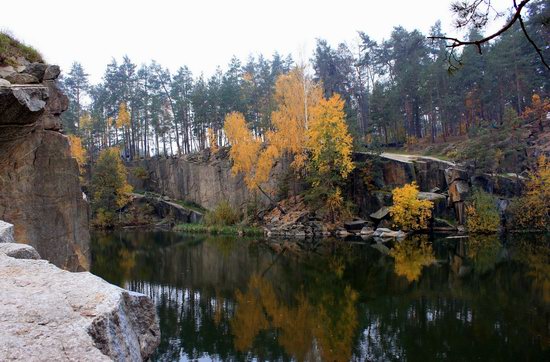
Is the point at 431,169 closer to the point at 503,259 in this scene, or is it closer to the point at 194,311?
the point at 503,259

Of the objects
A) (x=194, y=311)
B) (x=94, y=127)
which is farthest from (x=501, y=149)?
(x=94, y=127)

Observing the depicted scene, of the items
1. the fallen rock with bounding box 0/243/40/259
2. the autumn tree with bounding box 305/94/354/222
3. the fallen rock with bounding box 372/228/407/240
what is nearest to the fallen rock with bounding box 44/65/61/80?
the fallen rock with bounding box 0/243/40/259

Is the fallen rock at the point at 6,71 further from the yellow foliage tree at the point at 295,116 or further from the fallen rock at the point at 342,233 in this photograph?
the yellow foliage tree at the point at 295,116

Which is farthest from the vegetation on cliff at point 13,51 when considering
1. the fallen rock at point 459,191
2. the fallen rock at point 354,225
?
the fallen rock at point 459,191

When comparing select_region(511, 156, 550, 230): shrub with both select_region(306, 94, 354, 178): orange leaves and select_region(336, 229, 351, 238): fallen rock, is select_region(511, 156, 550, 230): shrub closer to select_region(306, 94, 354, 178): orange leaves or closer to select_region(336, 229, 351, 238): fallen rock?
select_region(336, 229, 351, 238): fallen rock

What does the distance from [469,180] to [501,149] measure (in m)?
3.88

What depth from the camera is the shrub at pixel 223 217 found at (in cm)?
3950

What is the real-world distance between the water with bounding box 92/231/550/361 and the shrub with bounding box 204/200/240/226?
1303cm

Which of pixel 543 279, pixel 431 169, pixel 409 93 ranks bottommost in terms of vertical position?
pixel 543 279

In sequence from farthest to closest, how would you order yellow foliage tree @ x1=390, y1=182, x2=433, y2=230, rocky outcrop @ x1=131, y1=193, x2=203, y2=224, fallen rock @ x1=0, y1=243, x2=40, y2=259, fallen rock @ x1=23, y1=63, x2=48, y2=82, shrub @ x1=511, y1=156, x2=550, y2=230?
rocky outcrop @ x1=131, y1=193, x2=203, y2=224, yellow foliage tree @ x1=390, y1=182, x2=433, y2=230, shrub @ x1=511, y1=156, x2=550, y2=230, fallen rock @ x1=23, y1=63, x2=48, y2=82, fallen rock @ x1=0, y1=243, x2=40, y2=259

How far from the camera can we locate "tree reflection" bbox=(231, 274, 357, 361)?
1045cm

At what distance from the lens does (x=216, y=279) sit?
18.8 metres

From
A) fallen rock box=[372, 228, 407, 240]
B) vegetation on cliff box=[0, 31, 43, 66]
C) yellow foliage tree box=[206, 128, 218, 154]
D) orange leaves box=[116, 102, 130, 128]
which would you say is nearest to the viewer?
vegetation on cliff box=[0, 31, 43, 66]

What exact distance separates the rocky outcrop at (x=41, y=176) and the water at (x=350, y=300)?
387 centimetres
